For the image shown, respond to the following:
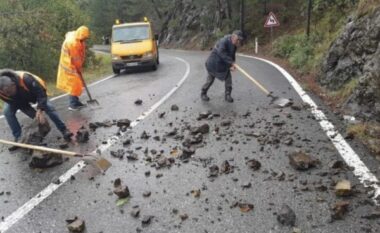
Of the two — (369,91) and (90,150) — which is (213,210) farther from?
(369,91)

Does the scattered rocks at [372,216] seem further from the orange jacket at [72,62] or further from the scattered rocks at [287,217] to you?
the orange jacket at [72,62]

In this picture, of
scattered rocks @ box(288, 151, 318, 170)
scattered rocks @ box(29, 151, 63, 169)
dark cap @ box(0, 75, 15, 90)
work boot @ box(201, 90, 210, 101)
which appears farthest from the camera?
work boot @ box(201, 90, 210, 101)

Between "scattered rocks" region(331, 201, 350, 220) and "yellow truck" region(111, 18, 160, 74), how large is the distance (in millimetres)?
14705

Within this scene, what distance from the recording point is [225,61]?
984 centimetres

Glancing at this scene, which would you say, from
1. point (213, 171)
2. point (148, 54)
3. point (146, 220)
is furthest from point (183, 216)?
point (148, 54)

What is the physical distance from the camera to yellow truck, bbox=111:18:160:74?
18.1 m

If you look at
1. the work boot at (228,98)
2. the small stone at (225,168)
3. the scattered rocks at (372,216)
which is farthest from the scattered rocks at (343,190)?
the work boot at (228,98)

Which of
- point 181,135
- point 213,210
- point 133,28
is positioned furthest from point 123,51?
point 213,210

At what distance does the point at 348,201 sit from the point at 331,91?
596 cm

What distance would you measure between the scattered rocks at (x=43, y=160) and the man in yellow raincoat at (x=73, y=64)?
4.15 m

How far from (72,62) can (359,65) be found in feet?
20.0

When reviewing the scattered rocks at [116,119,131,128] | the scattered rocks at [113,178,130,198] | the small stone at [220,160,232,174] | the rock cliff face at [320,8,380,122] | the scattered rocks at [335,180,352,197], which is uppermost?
the rock cliff face at [320,8,380,122]

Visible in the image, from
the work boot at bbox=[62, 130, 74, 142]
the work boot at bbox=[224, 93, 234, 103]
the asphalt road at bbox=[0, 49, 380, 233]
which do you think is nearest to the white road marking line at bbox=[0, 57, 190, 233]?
the asphalt road at bbox=[0, 49, 380, 233]

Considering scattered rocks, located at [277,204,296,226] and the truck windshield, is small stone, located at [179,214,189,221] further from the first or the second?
the truck windshield
